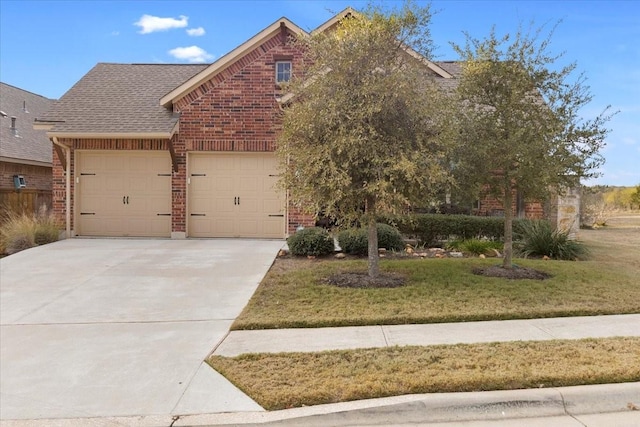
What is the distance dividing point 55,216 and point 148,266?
5683 mm

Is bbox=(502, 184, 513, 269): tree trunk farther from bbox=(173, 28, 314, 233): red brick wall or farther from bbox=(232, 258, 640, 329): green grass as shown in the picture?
bbox=(173, 28, 314, 233): red brick wall

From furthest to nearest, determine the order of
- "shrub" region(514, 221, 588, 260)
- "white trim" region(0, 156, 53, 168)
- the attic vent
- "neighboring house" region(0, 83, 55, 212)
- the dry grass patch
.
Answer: the attic vent → "white trim" region(0, 156, 53, 168) → "neighboring house" region(0, 83, 55, 212) → "shrub" region(514, 221, 588, 260) → the dry grass patch

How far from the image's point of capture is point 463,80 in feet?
29.0

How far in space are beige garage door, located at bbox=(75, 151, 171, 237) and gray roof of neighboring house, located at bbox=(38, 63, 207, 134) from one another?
0.93m

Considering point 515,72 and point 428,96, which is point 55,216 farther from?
point 515,72

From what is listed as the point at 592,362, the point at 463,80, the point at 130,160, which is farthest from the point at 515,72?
the point at 130,160

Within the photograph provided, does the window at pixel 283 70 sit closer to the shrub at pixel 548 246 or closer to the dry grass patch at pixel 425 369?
the shrub at pixel 548 246

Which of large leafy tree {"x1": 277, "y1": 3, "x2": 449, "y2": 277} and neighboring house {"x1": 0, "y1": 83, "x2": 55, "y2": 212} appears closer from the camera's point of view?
large leafy tree {"x1": 277, "y1": 3, "x2": 449, "y2": 277}

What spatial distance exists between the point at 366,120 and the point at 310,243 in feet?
13.1

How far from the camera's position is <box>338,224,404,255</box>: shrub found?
1123 cm

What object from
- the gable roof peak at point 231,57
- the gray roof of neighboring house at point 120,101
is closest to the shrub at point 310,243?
the gray roof of neighboring house at point 120,101

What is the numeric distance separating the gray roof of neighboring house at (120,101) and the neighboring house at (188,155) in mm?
55

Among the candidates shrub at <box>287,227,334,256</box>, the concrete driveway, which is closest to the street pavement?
the concrete driveway

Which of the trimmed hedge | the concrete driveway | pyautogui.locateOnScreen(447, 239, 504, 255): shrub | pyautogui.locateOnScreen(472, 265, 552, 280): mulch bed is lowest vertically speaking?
the concrete driveway
